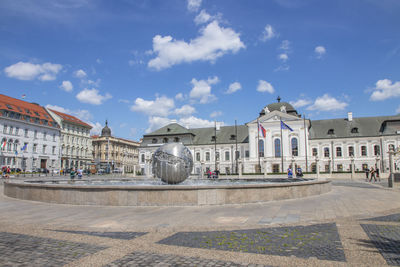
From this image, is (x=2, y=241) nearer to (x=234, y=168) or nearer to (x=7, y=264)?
(x=7, y=264)

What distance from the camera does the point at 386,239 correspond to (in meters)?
6.14

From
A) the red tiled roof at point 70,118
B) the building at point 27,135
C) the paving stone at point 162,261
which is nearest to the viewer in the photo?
the paving stone at point 162,261

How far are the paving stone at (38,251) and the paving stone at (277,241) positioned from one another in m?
1.66

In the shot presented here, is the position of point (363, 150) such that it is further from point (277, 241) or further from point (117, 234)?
point (117, 234)

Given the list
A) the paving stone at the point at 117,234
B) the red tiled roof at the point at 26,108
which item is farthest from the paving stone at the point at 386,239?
the red tiled roof at the point at 26,108

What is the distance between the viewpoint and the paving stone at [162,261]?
4.68 metres

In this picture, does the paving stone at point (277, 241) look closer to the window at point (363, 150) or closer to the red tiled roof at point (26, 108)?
the window at point (363, 150)

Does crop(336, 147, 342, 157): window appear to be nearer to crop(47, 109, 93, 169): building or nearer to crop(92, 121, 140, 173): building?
crop(92, 121, 140, 173): building

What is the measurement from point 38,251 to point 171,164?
1045cm

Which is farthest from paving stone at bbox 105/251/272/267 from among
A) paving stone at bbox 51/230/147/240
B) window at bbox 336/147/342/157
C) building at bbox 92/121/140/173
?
building at bbox 92/121/140/173

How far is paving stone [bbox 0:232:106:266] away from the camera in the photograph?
480 centimetres

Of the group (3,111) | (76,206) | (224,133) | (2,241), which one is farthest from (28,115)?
(2,241)

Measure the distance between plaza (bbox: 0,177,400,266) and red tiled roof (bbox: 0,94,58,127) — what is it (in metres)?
57.1

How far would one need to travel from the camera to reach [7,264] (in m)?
4.66
